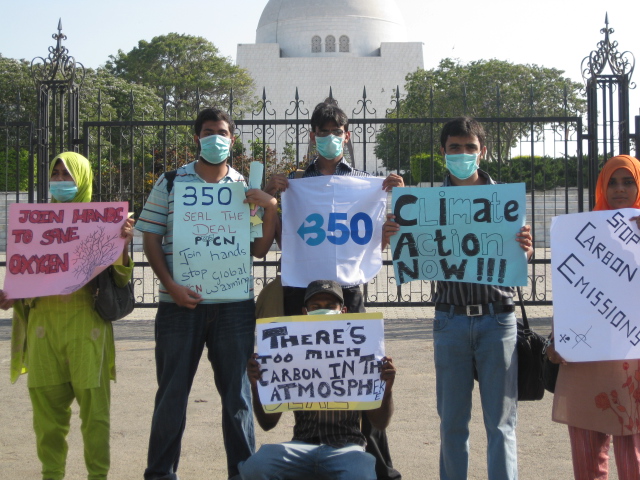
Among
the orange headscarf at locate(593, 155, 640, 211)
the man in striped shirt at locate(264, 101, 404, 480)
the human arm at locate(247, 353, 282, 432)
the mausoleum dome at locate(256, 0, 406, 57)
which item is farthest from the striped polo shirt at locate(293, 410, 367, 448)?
the mausoleum dome at locate(256, 0, 406, 57)

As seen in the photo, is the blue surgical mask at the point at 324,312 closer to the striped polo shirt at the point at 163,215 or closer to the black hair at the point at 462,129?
the striped polo shirt at the point at 163,215

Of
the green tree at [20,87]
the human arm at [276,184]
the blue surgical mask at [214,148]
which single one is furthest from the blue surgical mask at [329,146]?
the green tree at [20,87]

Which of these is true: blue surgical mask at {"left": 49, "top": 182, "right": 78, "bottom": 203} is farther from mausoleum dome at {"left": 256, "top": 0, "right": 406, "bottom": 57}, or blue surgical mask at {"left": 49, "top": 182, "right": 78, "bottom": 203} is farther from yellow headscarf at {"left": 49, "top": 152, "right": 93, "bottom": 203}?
mausoleum dome at {"left": 256, "top": 0, "right": 406, "bottom": 57}

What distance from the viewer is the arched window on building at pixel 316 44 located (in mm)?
54344

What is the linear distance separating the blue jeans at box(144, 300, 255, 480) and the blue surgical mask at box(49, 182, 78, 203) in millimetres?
740

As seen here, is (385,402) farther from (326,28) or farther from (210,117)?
(326,28)

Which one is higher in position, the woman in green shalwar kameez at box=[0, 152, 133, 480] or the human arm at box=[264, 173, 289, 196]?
the human arm at box=[264, 173, 289, 196]

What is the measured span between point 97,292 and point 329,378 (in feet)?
4.07

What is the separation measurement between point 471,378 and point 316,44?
53.1 metres

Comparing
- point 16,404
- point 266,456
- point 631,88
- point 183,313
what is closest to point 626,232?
point 266,456

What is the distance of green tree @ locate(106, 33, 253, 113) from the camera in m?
38.2

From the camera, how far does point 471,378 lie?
3.42m

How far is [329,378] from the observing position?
3.39m

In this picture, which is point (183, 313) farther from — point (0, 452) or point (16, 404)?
point (16, 404)
